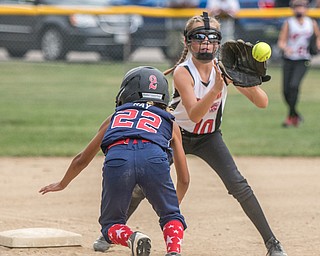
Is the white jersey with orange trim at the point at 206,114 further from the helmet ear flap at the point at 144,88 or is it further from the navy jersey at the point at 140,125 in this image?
the navy jersey at the point at 140,125

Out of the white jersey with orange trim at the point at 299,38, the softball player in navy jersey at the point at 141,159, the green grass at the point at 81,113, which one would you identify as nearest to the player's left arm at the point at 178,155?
the softball player in navy jersey at the point at 141,159

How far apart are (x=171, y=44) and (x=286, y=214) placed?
1096 centimetres

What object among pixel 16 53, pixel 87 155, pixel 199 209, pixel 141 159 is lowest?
pixel 16 53

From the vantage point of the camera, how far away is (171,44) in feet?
60.7

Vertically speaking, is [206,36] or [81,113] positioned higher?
[206,36]

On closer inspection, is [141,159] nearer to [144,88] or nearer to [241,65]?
[144,88]

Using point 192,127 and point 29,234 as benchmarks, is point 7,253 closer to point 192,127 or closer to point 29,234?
point 29,234

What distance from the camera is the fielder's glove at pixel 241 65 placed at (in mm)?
5953

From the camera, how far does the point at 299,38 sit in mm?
13953

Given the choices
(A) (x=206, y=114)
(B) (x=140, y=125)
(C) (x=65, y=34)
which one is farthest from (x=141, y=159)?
(C) (x=65, y=34)

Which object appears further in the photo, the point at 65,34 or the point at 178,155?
the point at 65,34

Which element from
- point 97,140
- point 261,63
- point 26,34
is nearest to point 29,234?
point 97,140

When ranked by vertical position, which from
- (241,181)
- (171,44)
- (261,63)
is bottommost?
(171,44)

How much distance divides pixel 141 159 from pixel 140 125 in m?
0.23
